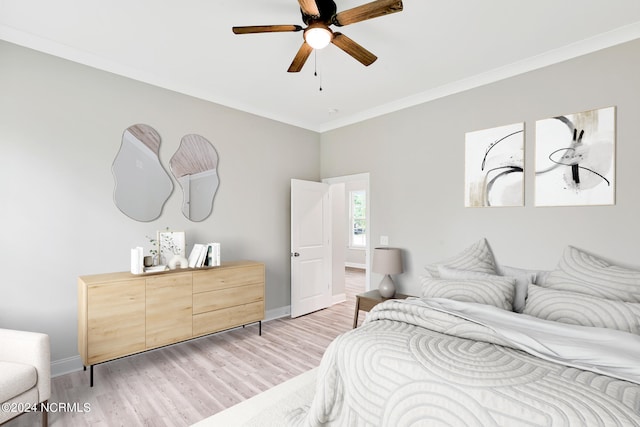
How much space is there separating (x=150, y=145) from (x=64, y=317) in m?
1.78

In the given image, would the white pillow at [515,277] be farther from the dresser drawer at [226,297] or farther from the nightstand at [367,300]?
the dresser drawer at [226,297]

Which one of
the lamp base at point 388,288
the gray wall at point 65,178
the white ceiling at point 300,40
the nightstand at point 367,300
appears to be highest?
the white ceiling at point 300,40

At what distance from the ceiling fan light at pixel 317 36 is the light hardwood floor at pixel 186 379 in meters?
2.62

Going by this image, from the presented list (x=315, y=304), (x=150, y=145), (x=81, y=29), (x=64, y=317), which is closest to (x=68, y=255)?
(x=64, y=317)

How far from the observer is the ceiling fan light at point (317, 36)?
1930 mm

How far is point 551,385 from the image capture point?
4.18 feet

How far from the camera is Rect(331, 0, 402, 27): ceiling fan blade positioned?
164cm

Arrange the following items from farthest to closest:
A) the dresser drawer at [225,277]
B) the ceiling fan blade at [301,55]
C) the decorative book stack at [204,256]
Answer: the decorative book stack at [204,256] < the dresser drawer at [225,277] < the ceiling fan blade at [301,55]

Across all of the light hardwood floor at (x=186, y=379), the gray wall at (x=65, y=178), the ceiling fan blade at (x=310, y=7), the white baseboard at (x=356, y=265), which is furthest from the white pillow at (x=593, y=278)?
the white baseboard at (x=356, y=265)

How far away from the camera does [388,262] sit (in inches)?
139

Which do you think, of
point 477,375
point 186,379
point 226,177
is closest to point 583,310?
point 477,375

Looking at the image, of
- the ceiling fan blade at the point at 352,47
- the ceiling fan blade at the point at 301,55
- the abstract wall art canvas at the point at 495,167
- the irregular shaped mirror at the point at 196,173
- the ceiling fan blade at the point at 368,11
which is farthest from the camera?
the irregular shaped mirror at the point at 196,173

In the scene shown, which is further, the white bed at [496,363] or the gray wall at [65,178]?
the gray wall at [65,178]

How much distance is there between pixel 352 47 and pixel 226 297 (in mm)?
2709
